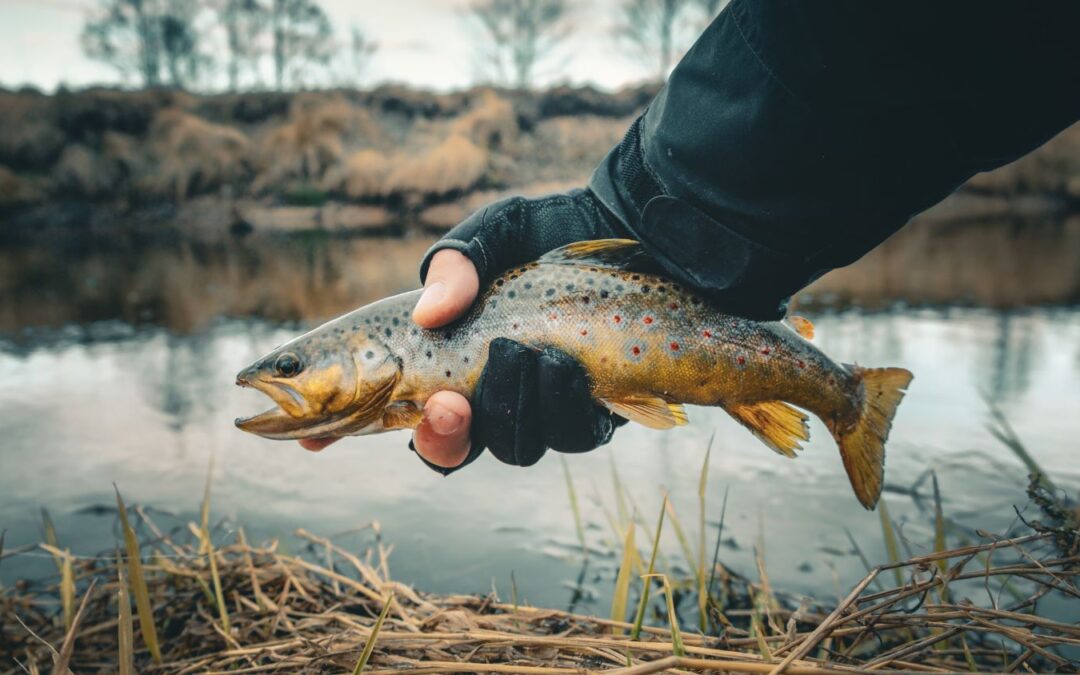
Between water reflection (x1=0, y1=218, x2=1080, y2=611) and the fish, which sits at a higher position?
the fish

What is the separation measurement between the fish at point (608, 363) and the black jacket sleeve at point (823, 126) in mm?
145

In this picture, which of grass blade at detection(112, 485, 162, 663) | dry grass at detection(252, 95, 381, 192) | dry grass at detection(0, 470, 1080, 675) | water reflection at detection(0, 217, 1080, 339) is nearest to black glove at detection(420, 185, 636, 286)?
dry grass at detection(0, 470, 1080, 675)

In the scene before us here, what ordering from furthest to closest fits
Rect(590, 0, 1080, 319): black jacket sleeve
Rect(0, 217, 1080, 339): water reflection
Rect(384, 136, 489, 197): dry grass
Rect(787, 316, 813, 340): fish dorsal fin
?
1. Rect(384, 136, 489, 197): dry grass
2. Rect(0, 217, 1080, 339): water reflection
3. Rect(787, 316, 813, 340): fish dorsal fin
4. Rect(590, 0, 1080, 319): black jacket sleeve

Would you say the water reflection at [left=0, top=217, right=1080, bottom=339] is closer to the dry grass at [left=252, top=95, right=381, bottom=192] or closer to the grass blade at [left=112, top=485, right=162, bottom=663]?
the dry grass at [left=252, top=95, right=381, bottom=192]

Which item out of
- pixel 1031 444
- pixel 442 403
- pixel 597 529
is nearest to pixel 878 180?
pixel 442 403

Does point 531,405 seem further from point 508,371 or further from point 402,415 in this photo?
point 402,415

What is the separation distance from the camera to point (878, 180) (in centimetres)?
224

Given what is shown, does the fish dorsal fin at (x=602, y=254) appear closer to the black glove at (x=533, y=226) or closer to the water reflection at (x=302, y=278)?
the black glove at (x=533, y=226)

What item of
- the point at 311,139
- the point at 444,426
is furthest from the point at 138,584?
the point at 311,139

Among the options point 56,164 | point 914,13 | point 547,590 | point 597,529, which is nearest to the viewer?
point 914,13

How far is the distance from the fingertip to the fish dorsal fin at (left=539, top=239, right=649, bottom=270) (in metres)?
0.62

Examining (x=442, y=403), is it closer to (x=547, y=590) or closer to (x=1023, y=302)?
(x=547, y=590)

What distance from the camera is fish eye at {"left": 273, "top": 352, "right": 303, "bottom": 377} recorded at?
271cm

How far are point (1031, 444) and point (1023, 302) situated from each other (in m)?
9.86
